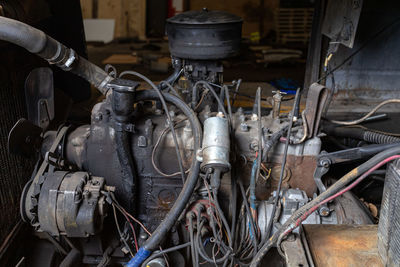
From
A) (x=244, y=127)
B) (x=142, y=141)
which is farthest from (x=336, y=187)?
(x=142, y=141)

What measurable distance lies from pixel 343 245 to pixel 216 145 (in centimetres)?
66

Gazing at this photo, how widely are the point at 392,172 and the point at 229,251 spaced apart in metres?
0.84

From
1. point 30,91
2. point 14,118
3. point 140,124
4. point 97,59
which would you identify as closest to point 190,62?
point 140,124

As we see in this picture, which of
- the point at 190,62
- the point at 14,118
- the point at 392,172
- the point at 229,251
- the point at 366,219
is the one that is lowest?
the point at 229,251

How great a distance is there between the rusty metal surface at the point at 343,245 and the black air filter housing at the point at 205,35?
4.17 feet

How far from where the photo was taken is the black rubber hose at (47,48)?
166cm

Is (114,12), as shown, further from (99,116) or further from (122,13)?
(99,116)

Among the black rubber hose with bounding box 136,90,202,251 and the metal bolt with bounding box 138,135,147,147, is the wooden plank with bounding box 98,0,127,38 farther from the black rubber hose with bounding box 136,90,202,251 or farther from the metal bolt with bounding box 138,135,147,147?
the black rubber hose with bounding box 136,90,202,251

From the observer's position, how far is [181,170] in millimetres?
1857

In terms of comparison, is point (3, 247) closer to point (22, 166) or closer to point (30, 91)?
point (22, 166)

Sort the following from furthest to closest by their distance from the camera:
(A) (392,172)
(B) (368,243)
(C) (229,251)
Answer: (C) (229,251) → (B) (368,243) → (A) (392,172)

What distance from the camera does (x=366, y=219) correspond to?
1.81 m

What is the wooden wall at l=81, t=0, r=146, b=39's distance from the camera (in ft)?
27.0

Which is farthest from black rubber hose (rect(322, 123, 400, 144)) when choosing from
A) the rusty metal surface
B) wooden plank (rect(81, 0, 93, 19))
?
wooden plank (rect(81, 0, 93, 19))
